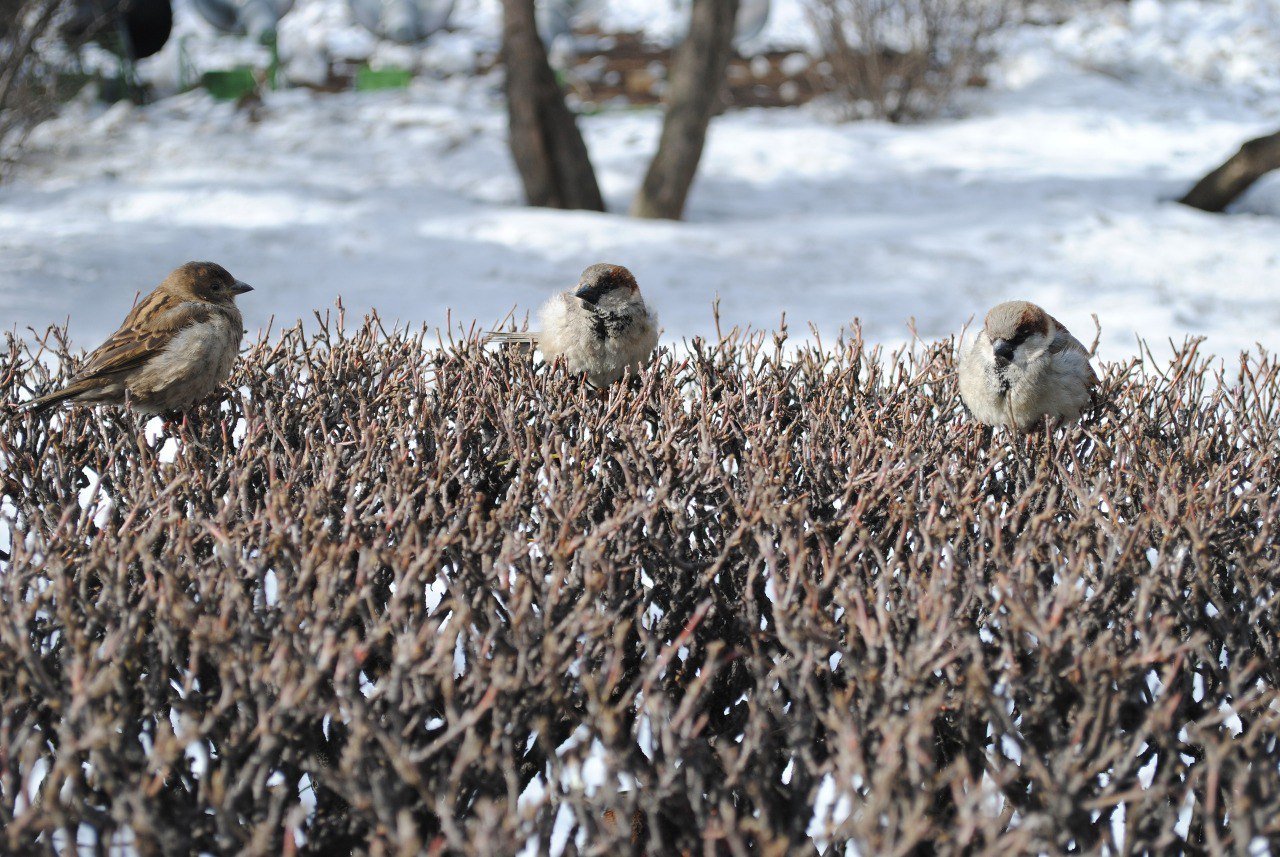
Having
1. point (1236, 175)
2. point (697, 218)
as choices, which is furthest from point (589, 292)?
point (1236, 175)

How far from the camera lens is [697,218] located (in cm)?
913

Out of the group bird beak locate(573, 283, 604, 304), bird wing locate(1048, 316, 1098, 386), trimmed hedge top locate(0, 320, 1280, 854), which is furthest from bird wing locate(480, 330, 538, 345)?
bird wing locate(1048, 316, 1098, 386)

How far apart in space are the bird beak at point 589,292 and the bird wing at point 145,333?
1208mm

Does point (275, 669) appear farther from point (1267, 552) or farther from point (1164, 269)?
point (1164, 269)

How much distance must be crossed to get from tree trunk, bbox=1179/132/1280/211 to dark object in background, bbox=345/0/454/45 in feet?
34.1

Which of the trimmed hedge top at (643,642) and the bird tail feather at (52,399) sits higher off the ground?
the bird tail feather at (52,399)

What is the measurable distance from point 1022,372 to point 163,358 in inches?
102

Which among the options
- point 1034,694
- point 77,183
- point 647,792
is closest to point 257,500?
point 647,792

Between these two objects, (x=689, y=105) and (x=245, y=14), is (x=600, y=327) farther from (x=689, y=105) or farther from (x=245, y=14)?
(x=245, y=14)

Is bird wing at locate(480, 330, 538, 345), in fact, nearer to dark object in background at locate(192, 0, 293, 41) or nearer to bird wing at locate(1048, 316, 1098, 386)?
bird wing at locate(1048, 316, 1098, 386)

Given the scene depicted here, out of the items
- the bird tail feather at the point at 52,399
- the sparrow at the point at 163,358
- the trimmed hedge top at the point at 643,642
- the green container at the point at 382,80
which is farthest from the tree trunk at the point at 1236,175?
the bird tail feather at the point at 52,399

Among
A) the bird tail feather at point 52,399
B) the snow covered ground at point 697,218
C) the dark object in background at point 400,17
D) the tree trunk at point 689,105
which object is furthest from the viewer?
the dark object in background at point 400,17

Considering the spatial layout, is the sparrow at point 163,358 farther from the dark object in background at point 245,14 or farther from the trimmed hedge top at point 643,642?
the dark object in background at point 245,14

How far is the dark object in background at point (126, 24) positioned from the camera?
11602 mm
